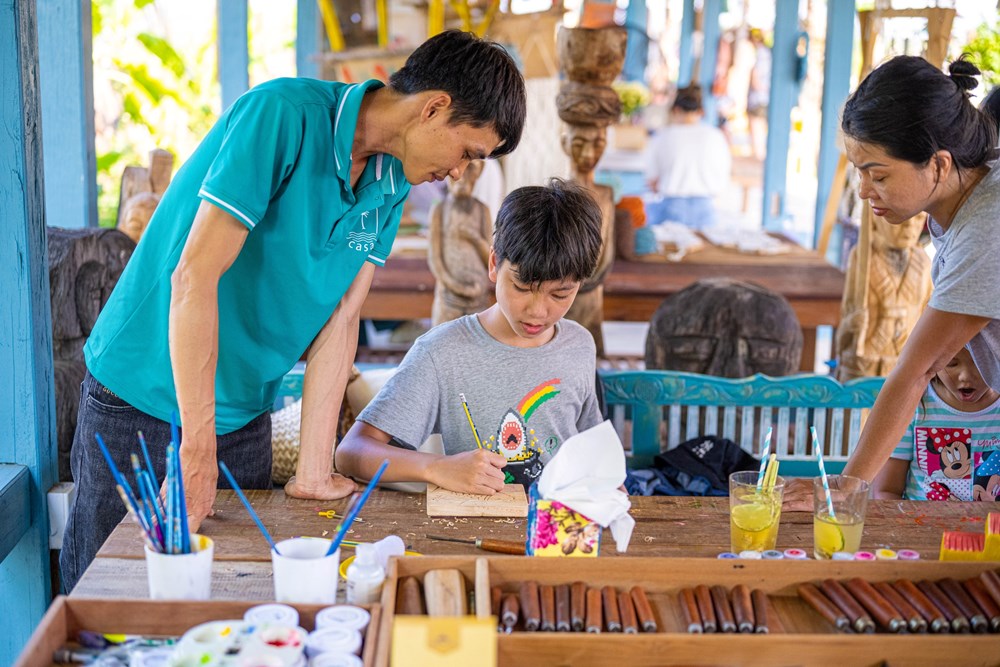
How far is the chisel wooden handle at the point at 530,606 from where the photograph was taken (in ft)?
4.37

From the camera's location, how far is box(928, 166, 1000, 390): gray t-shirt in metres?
1.82

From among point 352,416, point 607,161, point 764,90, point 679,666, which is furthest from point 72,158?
point 764,90

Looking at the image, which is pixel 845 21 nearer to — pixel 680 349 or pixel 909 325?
pixel 909 325

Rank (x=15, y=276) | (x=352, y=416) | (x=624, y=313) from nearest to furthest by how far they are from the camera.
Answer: (x=15, y=276) < (x=352, y=416) < (x=624, y=313)

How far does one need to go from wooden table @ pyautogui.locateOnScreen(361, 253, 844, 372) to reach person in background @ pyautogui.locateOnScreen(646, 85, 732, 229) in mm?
3156

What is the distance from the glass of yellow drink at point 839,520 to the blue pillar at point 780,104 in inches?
275

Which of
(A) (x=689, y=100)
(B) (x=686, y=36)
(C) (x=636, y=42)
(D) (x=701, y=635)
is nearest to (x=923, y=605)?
(D) (x=701, y=635)

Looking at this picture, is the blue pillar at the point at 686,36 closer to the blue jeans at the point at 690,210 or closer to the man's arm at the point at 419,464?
the blue jeans at the point at 690,210

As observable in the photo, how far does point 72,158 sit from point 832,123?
17.3 feet

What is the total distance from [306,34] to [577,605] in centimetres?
614

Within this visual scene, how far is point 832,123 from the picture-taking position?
7059 mm

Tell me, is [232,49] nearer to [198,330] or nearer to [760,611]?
[198,330]

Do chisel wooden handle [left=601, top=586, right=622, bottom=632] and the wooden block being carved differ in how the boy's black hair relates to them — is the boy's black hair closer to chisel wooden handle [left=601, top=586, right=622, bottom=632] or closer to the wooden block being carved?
the wooden block being carved

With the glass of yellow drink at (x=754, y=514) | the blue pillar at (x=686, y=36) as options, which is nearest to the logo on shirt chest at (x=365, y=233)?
the glass of yellow drink at (x=754, y=514)
